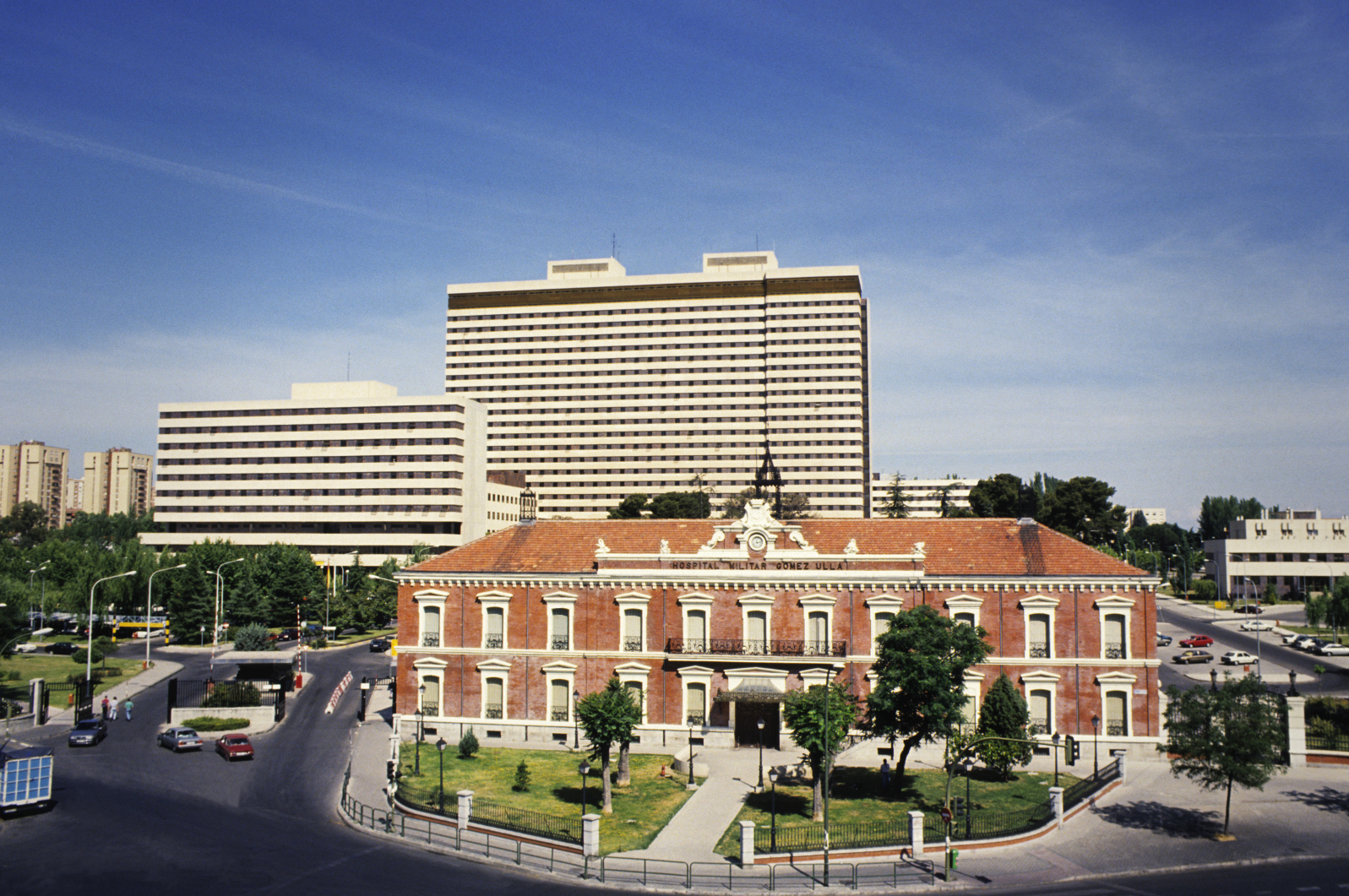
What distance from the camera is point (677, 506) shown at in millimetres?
138750

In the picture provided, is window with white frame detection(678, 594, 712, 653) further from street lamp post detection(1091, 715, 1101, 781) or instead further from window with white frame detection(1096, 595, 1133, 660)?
window with white frame detection(1096, 595, 1133, 660)

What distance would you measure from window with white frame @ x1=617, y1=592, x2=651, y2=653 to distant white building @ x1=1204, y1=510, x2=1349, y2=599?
9935cm

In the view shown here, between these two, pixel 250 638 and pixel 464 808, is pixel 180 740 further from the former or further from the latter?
pixel 464 808

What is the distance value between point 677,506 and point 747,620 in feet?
280

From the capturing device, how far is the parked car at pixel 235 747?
51.0 m

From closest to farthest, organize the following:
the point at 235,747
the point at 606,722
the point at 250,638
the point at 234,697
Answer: the point at 606,722 < the point at 235,747 < the point at 234,697 < the point at 250,638

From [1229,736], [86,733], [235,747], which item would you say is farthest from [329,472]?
[1229,736]

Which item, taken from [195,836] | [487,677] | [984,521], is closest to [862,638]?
[984,521]

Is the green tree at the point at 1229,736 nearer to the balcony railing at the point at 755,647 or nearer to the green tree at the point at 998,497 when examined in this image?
the balcony railing at the point at 755,647

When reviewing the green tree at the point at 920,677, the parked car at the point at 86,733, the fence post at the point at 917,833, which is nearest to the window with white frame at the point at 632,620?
the green tree at the point at 920,677

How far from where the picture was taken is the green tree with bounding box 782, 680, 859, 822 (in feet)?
131

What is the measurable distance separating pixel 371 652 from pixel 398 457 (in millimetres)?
48668

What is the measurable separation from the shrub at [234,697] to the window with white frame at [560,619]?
20.0 meters

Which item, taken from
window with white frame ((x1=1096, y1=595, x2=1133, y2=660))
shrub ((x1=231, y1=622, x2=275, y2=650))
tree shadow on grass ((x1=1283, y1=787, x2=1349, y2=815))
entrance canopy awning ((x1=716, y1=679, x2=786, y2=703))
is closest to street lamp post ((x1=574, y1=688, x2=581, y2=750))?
entrance canopy awning ((x1=716, y1=679, x2=786, y2=703))
